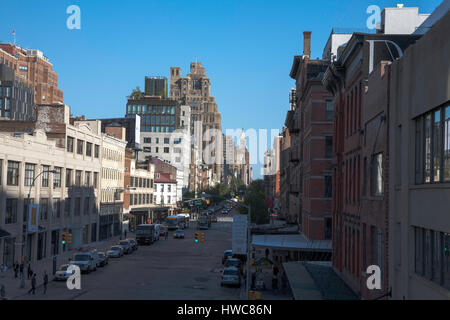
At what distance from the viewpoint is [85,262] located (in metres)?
46.9

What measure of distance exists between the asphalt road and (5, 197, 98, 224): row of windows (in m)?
9.28

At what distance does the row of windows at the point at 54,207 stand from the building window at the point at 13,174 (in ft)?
5.18

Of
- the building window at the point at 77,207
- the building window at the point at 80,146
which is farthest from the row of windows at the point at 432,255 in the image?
the building window at the point at 80,146

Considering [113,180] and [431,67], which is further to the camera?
[113,180]

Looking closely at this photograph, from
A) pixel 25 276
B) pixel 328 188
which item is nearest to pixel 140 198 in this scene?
pixel 25 276

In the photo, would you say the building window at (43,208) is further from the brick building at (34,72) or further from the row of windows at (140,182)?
the brick building at (34,72)

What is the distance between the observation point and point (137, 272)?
157 feet

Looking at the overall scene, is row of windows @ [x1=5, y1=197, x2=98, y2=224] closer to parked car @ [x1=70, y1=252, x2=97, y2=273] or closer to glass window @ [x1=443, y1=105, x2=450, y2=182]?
parked car @ [x1=70, y1=252, x2=97, y2=273]

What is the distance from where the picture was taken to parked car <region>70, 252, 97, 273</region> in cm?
4638

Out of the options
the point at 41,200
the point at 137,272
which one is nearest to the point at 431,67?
the point at 137,272

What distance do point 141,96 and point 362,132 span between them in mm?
169060

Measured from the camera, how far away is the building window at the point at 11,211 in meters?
49.3

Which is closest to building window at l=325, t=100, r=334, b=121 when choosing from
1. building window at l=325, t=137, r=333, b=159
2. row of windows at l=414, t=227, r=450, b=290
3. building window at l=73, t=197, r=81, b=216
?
building window at l=325, t=137, r=333, b=159
